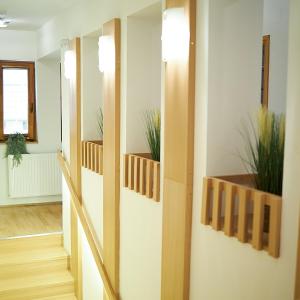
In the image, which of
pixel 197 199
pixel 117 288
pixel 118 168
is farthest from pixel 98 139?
pixel 197 199

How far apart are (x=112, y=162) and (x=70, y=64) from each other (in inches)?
61.6

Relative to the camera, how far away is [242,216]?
1935mm

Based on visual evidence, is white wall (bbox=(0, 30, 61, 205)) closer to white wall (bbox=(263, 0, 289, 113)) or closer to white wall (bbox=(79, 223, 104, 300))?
white wall (bbox=(79, 223, 104, 300))

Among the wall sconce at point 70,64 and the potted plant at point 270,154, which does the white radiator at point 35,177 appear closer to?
the wall sconce at point 70,64

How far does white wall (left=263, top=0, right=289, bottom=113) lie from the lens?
409 centimetres

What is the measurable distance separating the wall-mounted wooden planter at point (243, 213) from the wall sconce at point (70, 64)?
2.67 metres

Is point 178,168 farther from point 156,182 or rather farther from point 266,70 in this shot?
point 266,70

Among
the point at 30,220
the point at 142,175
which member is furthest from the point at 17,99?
the point at 142,175

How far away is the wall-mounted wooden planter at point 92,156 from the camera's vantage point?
12.6 feet

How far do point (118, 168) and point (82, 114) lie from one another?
1139mm

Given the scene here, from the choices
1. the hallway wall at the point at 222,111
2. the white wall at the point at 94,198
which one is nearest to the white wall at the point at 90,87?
the white wall at the point at 94,198

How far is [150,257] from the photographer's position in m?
2.92

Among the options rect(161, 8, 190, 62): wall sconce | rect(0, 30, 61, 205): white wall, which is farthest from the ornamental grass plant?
rect(0, 30, 61, 205): white wall

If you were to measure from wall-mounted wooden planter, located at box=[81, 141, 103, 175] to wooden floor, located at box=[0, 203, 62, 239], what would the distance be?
64.3 inches
